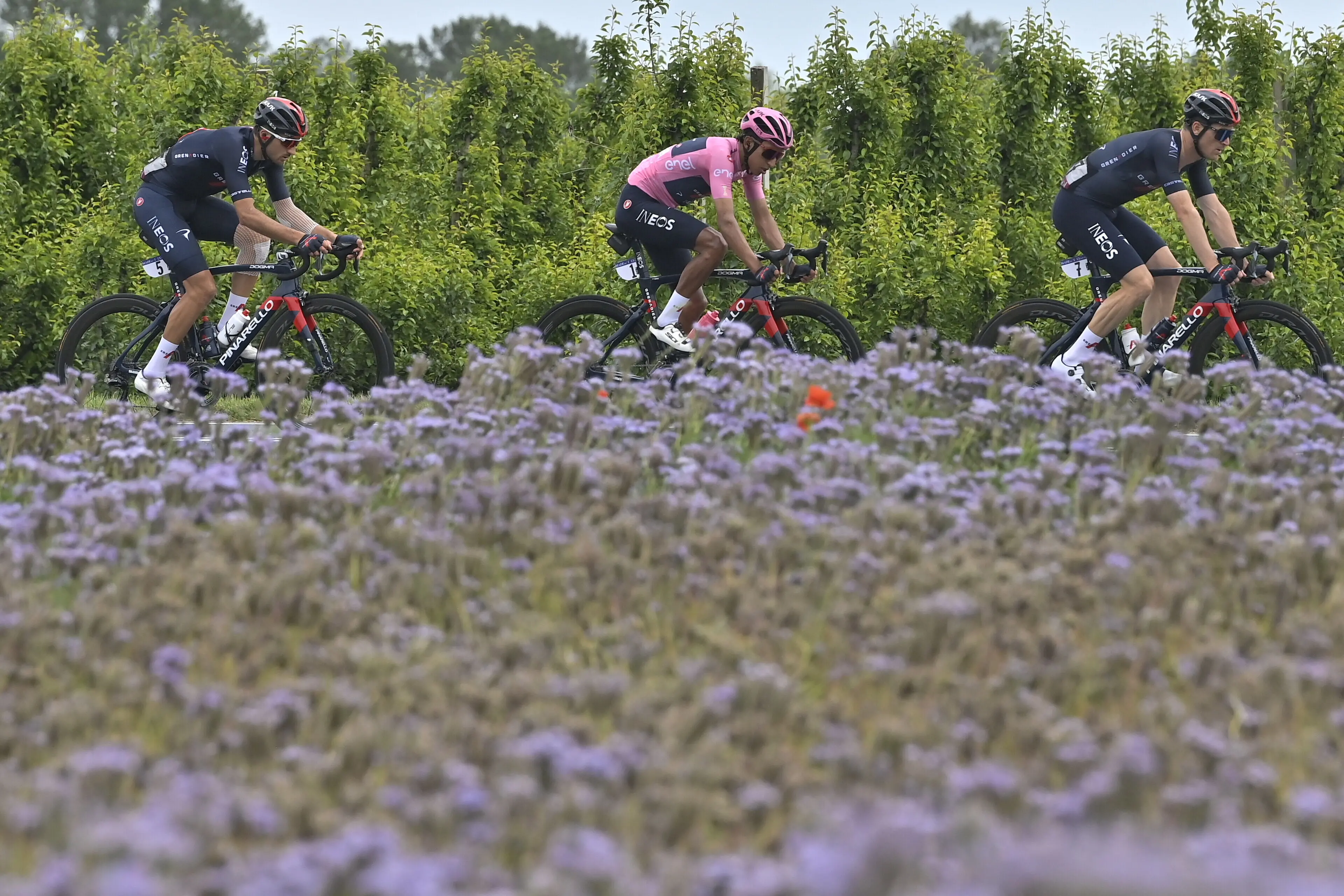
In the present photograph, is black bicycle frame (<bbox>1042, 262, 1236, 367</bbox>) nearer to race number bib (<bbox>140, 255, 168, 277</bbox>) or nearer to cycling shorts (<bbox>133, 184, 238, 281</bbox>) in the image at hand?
cycling shorts (<bbox>133, 184, 238, 281</bbox>)

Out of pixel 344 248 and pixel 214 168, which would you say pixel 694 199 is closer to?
pixel 344 248

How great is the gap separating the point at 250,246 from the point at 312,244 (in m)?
0.77

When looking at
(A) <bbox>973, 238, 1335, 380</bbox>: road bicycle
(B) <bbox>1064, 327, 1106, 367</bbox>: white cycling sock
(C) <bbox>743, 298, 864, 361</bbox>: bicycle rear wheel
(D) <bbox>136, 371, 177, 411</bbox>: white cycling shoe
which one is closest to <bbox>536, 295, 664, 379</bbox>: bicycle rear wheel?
(C) <bbox>743, 298, 864, 361</bbox>: bicycle rear wheel

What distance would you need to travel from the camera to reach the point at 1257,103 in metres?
13.4

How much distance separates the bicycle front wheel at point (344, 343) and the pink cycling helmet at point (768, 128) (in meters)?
2.41

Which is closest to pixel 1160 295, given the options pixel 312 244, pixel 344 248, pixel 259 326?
pixel 344 248

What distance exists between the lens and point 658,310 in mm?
9344

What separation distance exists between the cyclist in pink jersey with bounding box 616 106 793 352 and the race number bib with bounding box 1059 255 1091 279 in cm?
182

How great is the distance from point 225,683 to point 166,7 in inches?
3601

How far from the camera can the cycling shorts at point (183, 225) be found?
9047 mm

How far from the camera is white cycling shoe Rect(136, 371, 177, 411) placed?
855cm

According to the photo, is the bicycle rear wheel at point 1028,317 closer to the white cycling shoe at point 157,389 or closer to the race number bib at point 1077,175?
the race number bib at point 1077,175

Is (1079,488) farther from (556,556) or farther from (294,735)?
(294,735)

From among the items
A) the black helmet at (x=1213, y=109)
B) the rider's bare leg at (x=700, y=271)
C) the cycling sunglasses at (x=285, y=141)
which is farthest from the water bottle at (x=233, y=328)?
the black helmet at (x=1213, y=109)
